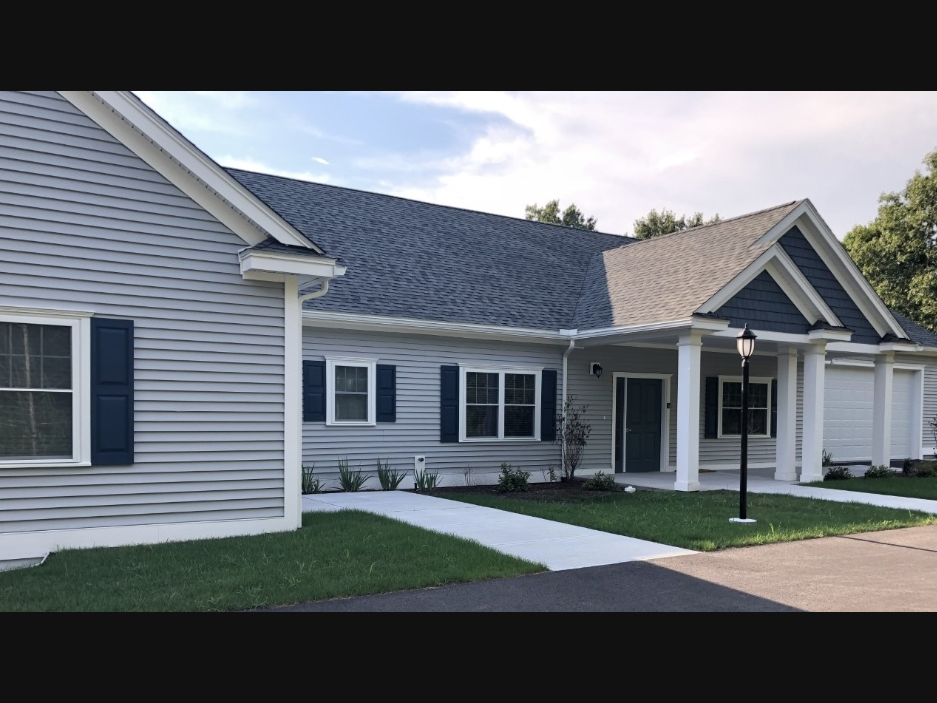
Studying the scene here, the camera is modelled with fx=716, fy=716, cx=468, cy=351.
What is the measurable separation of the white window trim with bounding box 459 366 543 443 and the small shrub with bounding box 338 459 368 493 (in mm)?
2179

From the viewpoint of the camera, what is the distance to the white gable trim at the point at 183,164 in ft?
24.4

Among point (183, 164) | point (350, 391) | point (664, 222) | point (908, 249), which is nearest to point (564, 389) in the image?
point (350, 391)

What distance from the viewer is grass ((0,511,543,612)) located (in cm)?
550

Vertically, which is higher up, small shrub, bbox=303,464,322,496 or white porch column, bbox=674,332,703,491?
white porch column, bbox=674,332,703,491

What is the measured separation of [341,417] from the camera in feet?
41.1

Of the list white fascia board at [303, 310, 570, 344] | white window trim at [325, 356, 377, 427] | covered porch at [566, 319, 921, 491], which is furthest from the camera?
covered porch at [566, 319, 921, 491]

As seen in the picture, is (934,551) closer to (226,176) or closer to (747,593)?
(747,593)

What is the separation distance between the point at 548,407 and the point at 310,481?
16.5ft

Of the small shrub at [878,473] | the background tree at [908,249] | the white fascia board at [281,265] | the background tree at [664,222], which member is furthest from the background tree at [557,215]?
the white fascia board at [281,265]

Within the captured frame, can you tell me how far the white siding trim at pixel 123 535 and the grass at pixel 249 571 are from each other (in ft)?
0.72

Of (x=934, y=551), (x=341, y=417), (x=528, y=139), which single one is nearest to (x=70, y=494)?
(x=341, y=417)

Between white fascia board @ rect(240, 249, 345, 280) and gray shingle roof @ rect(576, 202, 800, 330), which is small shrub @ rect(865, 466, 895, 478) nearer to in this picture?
gray shingle roof @ rect(576, 202, 800, 330)

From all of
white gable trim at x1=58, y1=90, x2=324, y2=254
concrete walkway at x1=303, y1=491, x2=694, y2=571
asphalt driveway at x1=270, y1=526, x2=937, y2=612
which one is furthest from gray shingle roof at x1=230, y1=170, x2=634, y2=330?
asphalt driveway at x1=270, y1=526, x2=937, y2=612

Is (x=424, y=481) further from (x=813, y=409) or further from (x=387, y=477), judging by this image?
(x=813, y=409)
